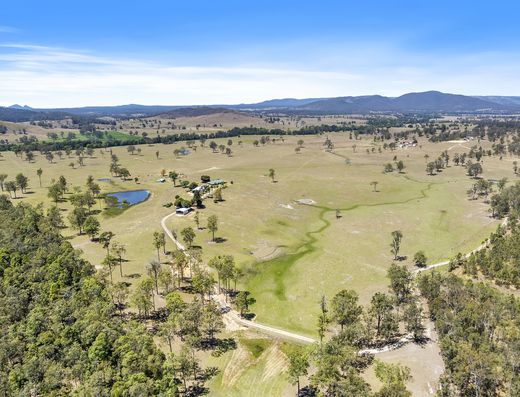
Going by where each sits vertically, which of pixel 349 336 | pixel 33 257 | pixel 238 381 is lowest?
pixel 238 381

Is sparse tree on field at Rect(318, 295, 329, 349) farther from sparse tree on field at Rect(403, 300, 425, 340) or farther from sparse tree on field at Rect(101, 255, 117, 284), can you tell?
sparse tree on field at Rect(101, 255, 117, 284)

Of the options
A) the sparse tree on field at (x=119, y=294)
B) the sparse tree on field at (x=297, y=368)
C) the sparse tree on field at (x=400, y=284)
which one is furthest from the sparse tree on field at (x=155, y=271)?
the sparse tree on field at (x=400, y=284)

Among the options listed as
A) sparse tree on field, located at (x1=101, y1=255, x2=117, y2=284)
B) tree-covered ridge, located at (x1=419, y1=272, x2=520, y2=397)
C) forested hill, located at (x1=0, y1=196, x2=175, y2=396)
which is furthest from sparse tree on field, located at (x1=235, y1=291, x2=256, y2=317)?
tree-covered ridge, located at (x1=419, y1=272, x2=520, y2=397)

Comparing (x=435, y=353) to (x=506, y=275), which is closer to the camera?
(x=435, y=353)

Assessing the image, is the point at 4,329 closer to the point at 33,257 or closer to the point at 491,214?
the point at 33,257

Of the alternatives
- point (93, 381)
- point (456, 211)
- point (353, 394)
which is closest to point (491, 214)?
point (456, 211)

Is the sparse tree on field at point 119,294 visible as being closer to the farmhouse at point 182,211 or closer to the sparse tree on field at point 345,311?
the sparse tree on field at point 345,311
